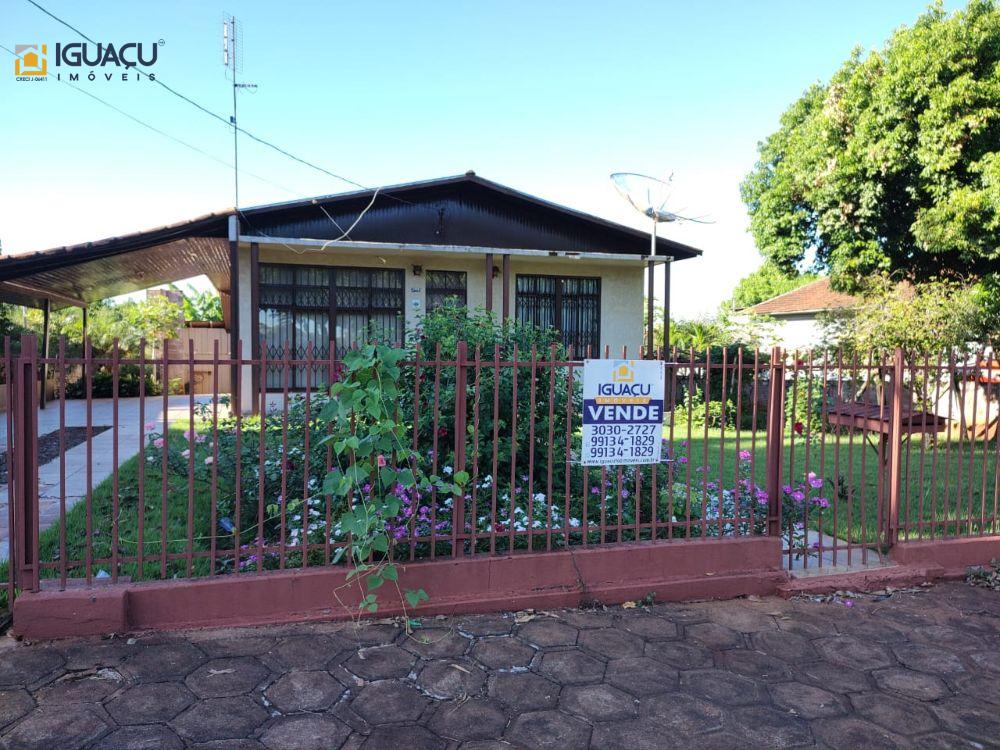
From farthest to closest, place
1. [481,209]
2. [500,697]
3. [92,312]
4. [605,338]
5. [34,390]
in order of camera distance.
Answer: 1. [92,312]
2. [605,338]
3. [481,209]
4. [34,390]
5. [500,697]

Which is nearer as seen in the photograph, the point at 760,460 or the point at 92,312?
the point at 760,460

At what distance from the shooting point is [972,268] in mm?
11672

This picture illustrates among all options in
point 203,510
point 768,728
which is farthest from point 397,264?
point 768,728

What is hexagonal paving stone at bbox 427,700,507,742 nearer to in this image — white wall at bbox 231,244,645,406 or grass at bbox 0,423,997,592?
grass at bbox 0,423,997,592

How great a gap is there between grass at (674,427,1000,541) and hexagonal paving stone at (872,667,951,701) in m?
1.15

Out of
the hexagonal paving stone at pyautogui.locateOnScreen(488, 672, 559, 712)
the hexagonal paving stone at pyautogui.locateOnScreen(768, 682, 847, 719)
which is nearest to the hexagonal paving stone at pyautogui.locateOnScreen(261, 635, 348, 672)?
the hexagonal paving stone at pyautogui.locateOnScreen(488, 672, 559, 712)

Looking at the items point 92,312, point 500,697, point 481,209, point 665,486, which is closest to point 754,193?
point 481,209

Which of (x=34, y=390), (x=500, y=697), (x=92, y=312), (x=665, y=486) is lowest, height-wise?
(x=500, y=697)

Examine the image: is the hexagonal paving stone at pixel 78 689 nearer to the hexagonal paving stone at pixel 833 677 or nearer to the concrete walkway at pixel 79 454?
the concrete walkway at pixel 79 454

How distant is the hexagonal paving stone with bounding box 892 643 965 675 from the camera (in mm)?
3418

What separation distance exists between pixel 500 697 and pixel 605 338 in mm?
11176

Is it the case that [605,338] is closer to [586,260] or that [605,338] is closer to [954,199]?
[586,260]

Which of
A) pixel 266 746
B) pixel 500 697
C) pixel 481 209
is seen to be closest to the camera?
pixel 266 746

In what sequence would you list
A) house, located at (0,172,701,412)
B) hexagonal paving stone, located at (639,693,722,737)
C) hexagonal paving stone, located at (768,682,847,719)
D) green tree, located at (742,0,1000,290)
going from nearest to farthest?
hexagonal paving stone, located at (639,693,722,737) < hexagonal paving stone, located at (768,682,847,719) < green tree, located at (742,0,1000,290) < house, located at (0,172,701,412)
